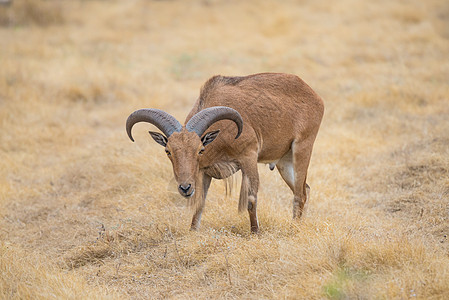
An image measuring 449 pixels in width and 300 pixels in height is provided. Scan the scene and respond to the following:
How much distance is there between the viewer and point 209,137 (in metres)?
5.51

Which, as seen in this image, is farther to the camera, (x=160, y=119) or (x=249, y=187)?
(x=249, y=187)

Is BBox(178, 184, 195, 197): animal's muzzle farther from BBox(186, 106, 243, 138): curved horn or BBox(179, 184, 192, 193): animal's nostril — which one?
BBox(186, 106, 243, 138): curved horn

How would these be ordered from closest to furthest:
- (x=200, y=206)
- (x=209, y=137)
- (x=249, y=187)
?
(x=209, y=137) < (x=249, y=187) < (x=200, y=206)

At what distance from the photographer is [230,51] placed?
1462cm

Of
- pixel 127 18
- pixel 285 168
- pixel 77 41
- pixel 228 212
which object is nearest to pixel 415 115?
pixel 285 168

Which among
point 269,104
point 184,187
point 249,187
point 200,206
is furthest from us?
point 269,104

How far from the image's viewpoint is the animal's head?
17.4ft

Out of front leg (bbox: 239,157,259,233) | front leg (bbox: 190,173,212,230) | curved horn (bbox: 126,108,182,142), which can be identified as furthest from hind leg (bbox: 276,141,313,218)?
curved horn (bbox: 126,108,182,142)

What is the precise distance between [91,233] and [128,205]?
2.34 ft

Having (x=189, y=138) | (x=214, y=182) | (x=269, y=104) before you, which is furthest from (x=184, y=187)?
(x=214, y=182)

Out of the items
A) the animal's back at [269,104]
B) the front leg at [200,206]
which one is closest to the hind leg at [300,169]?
the animal's back at [269,104]

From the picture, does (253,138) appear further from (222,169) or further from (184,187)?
(184,187)

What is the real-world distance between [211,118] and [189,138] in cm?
30

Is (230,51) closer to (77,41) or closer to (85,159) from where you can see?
(77,41)
